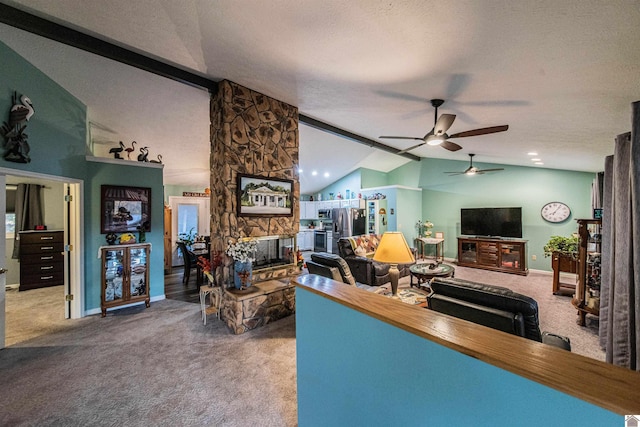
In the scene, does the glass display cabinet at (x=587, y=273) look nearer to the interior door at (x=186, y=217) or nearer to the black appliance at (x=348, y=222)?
the black appliance at (x=348, y=222)

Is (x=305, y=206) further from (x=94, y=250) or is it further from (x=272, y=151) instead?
(x=94, y=250)

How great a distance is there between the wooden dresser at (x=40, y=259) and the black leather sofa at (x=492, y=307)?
6985mm

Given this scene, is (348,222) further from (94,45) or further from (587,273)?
(94,45)

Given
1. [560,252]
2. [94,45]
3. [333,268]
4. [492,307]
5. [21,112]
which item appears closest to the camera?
[492,307]

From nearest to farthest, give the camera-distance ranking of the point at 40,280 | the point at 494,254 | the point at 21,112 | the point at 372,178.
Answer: the point at 21,112
the point at 40,280
the point at 494,254
the point at 372,178

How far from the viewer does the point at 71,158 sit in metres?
3.36

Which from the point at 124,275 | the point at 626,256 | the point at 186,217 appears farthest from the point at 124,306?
the point at 626,256

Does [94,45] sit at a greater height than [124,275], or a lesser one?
greater

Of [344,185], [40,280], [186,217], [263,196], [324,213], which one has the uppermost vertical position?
[344,185]

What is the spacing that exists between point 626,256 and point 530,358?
85.3 inches

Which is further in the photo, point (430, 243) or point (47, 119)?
point (430, 243)

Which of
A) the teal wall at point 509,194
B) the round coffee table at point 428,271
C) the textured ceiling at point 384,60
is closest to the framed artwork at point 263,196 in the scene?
the textured ceiling at point 384,60

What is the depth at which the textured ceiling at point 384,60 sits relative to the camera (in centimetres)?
151

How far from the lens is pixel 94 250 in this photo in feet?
11.9
